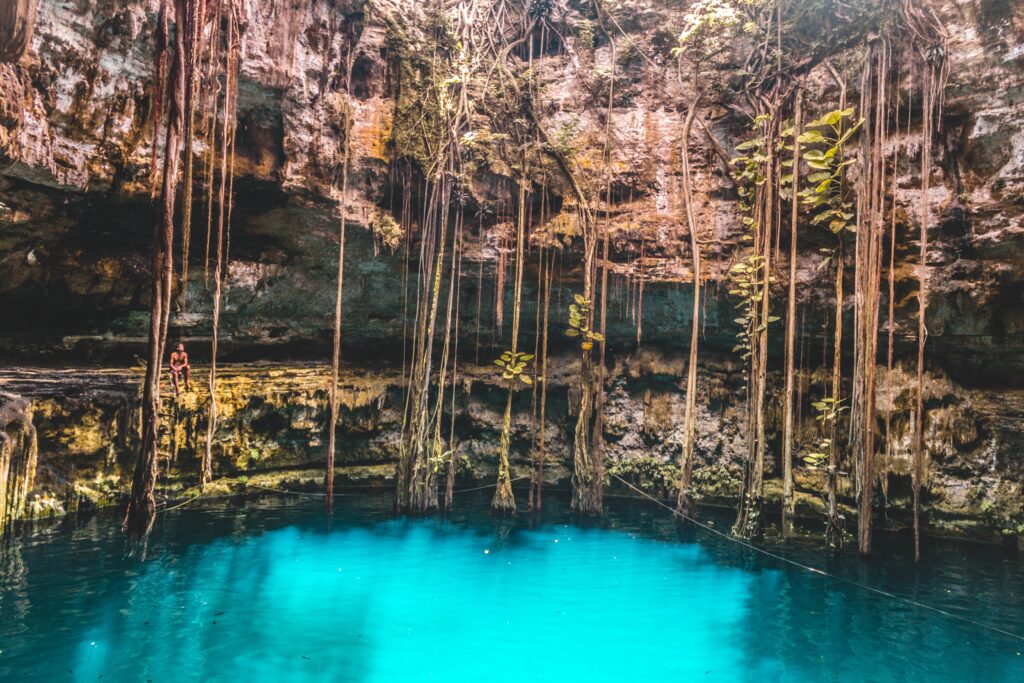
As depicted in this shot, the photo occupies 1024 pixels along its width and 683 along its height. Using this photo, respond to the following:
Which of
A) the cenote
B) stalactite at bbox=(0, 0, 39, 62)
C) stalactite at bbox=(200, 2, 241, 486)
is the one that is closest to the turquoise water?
the cenote

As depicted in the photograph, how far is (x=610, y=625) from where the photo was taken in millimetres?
5195

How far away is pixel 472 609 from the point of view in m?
5.40

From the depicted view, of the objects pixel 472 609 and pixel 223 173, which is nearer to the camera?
pixel 223 173

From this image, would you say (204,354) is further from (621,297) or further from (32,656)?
(621,297)

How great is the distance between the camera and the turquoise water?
441 cm

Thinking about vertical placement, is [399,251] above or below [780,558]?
above

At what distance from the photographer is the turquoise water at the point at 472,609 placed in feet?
A: 14.5

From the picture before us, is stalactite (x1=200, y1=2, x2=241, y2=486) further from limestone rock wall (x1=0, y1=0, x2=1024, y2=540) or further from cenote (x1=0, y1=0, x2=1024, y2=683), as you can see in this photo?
limestone rock wall (x1=0, y1=0, x2=1024, y2=540)

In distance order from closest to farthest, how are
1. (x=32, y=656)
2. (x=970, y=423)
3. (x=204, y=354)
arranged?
(x=32, y=656), (x=970, y=423), (x=204, y=354)

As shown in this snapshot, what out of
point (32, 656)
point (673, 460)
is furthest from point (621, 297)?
point (32, 656)

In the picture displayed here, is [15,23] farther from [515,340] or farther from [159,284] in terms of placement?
[515,340]

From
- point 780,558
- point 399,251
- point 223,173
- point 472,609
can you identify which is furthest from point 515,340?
point 780,558

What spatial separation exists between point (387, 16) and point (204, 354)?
544 centimetres

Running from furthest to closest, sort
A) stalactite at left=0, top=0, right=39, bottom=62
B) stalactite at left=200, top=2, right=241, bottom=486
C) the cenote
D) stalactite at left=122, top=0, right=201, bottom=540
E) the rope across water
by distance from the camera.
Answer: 1. the rope across water
2. the cenote
3. stalactite at left=200, top=2, right=241, bottom=486
4. stalactite at left=122, top=0, right=201, bottom=540
5. stalactite at left=0, top=0, right=39, bottom=62
